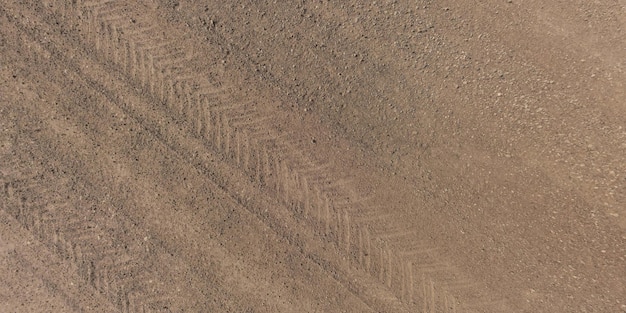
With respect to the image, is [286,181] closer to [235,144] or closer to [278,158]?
[278,158]

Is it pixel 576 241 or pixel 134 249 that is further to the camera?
pixel 134 249

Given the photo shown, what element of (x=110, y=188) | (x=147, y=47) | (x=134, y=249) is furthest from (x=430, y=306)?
(x=147, y=47)

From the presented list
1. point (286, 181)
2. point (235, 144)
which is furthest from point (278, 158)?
point (235, 144)

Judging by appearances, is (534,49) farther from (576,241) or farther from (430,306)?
(430,306)

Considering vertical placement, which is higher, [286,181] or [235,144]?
[235,144]
